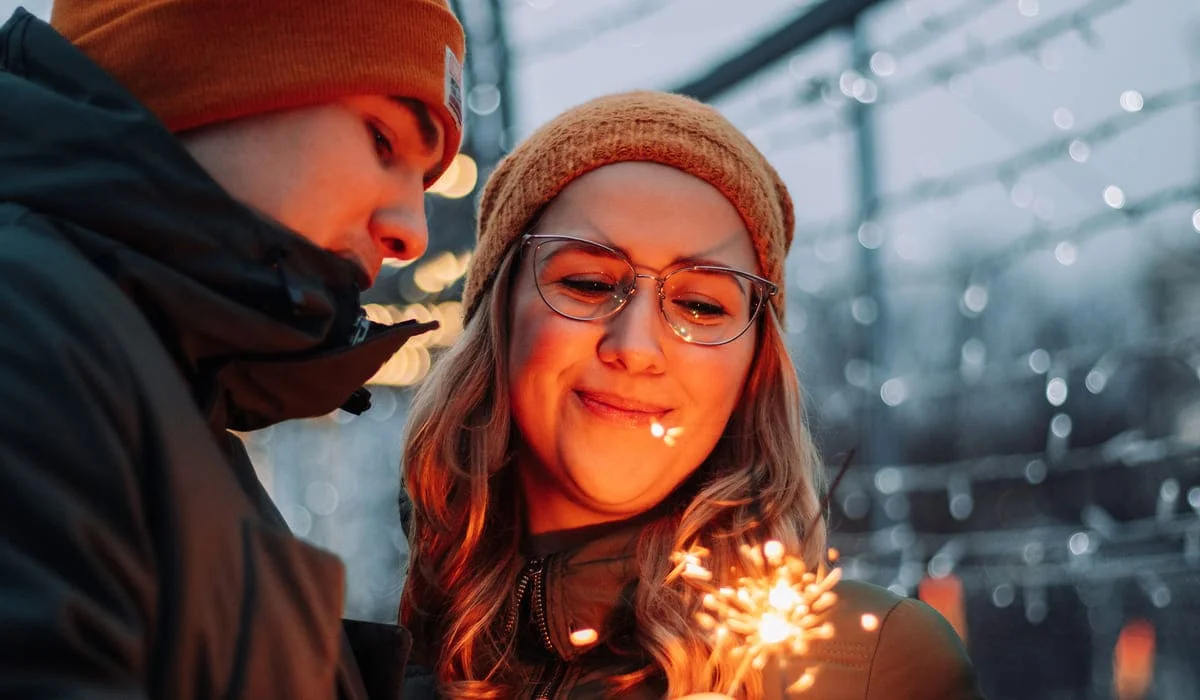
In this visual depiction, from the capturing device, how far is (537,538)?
1766 mm

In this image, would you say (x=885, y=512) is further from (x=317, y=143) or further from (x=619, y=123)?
(x=317, y=143)

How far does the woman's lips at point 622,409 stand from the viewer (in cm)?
162

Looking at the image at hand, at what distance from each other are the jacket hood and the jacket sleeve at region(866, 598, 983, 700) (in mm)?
880

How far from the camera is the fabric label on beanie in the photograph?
4.19 feet

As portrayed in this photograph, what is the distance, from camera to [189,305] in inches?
37.5

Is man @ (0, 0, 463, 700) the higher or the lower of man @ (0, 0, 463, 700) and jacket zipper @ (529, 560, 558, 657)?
the higher

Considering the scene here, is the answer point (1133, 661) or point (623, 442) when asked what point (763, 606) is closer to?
point (623, 442)

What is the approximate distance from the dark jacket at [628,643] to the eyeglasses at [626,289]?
1.15ft

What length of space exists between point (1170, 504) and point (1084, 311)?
1.79ft

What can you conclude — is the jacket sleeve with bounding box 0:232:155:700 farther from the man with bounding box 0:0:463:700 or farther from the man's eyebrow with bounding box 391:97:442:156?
the man's eyebrow with bounding box 391:97:442:156

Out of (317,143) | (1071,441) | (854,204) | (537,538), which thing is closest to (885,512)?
(1071,441)

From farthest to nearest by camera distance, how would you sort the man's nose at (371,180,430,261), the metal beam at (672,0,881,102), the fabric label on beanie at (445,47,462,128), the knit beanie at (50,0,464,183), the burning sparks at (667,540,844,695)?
the metal beam at (672,0,881,102), the burning sparks at (667,540,844,695), the fabric label on beanie at (445,47,462,128), the man's nose at (371,180,430,261), the knit beanie at (50,0,464,183)

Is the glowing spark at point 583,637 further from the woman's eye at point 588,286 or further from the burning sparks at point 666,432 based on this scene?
the woman's eye at point 588,286

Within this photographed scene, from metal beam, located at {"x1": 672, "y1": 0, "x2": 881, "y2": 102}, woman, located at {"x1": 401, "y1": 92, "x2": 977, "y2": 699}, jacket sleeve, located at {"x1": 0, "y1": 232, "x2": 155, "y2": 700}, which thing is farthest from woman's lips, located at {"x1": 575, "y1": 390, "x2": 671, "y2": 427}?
metal beam, located at {"x1": 672, "y1": 0, "x2": 881, "y2": 102}
